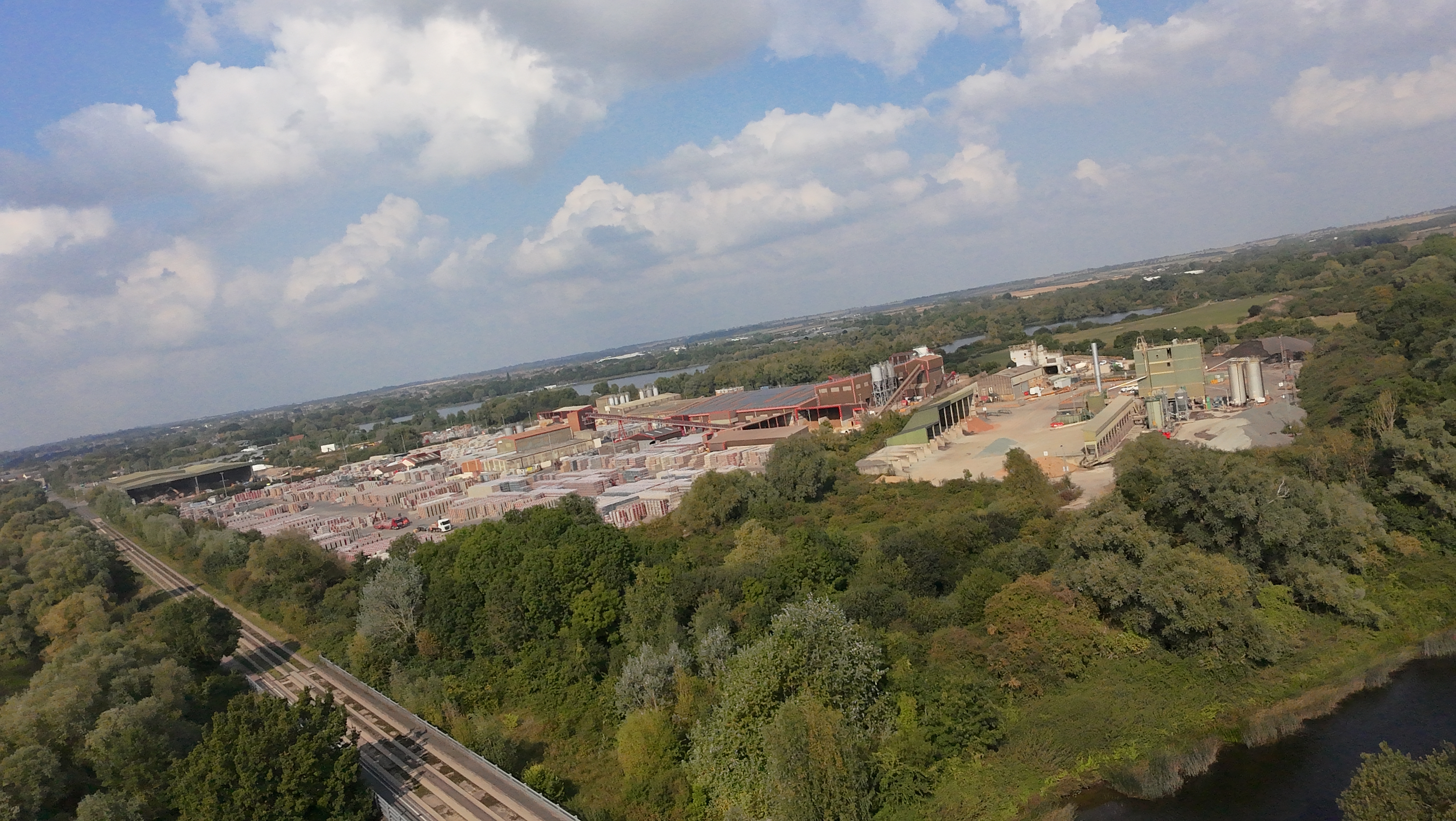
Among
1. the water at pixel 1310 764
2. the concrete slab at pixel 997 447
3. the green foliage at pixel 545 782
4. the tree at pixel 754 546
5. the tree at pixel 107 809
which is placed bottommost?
the water at pixel 1310 764

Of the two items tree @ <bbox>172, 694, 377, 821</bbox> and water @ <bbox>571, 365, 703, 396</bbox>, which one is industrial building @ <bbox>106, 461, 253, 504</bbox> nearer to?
water @ <bbox>571, 365, 703, 396</bbox>

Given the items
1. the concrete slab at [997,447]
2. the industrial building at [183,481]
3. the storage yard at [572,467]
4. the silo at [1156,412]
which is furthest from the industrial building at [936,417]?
the industrial building at [183,481]

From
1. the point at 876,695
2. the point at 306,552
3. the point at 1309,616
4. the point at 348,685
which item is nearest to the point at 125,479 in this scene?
the point at 306,552

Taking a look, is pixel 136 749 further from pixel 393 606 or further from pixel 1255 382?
pixel 1255 382

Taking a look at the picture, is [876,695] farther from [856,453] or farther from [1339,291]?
[1339,291]

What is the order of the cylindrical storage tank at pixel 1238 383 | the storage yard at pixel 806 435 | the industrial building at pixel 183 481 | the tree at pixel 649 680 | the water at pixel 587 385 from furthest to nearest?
the water at pixel 587 385
the industrial building at pixel 183 481
the cylindrical storage tank at pixel 1238 383
the storage yard at pixel 806 435
the tree at pixel 649 680

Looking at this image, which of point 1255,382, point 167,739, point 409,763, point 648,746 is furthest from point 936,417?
point 167,739

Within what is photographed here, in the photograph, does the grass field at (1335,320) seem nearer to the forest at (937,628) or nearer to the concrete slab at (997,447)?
the concrete slab at (997,447)
